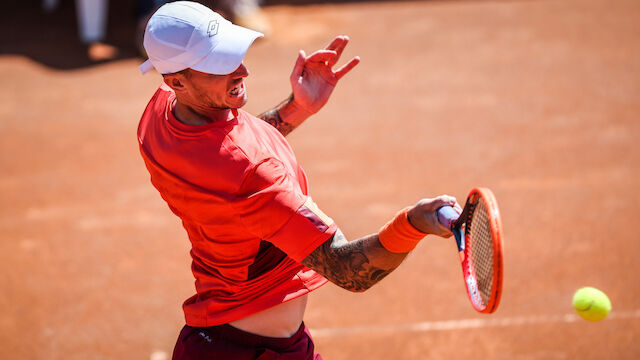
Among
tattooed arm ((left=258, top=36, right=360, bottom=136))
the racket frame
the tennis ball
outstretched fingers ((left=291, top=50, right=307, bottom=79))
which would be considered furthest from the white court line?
the racket frame

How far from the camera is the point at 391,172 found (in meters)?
7.66

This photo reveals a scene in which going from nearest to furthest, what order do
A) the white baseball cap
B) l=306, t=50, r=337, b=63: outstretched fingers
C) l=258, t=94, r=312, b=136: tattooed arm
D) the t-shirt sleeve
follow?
the t-shirt sleeve → the white baseball cap → l=306, t=50, r=337, b=63: outstretched fingers → l=258, t=94, r=312, b=136: tattooed arm

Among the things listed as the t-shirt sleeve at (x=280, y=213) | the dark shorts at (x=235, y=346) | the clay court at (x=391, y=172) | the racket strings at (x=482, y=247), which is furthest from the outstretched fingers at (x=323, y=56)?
the clay court at (x=391, y=172)

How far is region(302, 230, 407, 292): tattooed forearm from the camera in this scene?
8.92ft

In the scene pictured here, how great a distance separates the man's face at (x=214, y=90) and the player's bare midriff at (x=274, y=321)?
96 centimetres

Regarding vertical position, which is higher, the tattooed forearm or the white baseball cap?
the white baseball cap

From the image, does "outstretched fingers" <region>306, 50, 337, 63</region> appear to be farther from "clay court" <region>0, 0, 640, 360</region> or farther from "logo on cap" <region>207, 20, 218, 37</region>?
"clay court" <region>0, 0, 640, 360</region>

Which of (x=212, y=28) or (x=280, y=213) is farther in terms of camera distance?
(x=212, y=28)

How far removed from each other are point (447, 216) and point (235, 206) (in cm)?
79

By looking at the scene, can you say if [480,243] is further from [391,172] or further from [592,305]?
[391,172]

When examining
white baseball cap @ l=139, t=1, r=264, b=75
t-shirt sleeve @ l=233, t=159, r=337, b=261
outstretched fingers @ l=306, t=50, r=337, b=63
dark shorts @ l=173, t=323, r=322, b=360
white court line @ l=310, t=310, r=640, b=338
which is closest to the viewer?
t-shirt sleeve @ l=233, t=159, r=337, b=261

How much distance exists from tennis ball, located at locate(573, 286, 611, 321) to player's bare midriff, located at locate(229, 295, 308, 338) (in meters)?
1.98

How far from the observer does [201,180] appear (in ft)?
9.18

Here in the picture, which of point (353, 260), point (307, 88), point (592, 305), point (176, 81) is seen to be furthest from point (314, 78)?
point (592, 305)
